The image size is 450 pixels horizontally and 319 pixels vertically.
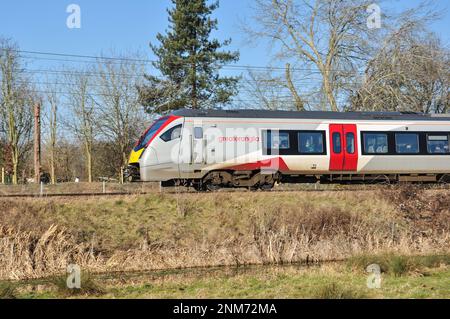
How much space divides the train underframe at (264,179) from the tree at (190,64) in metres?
16.1

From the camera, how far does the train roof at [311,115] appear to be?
19891 mm

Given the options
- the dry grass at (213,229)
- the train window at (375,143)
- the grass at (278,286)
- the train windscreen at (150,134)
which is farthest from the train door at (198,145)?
the grass at (278,286)

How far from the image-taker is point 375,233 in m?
17.0

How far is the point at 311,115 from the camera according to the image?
20844 millimetres

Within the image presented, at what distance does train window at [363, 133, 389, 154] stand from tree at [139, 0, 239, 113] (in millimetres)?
16586

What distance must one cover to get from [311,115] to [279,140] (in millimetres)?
1761

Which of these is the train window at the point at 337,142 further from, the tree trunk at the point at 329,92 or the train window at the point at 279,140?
the tree trunk at the point at 329,92

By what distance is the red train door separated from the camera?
20.8 m

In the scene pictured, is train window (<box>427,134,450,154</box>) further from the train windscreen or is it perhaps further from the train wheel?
the train windscreen

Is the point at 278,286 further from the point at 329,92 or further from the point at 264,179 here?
the point at 329,92

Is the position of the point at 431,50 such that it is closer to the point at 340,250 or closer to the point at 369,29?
the point at 369,29

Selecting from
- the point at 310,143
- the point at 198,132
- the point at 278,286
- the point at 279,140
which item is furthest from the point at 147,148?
the point at 278,286

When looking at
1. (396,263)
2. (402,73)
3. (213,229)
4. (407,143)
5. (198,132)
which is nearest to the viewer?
(396,263)
